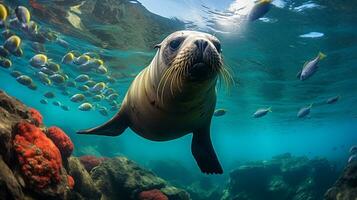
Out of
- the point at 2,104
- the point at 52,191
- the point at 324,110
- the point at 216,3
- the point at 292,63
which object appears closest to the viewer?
the point at 52,191

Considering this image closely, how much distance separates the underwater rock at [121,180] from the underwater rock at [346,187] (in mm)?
4185

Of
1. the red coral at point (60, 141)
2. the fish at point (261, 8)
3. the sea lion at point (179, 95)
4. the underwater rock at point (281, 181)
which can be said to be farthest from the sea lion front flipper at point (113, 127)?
the underwater rock at point (281, 181)

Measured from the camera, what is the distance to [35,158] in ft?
12.4

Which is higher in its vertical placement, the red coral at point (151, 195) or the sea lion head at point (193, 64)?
the sea lion head at point (193, 64)

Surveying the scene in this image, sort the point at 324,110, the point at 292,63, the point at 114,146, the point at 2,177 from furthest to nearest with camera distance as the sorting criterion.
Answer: the point at 324,110
the point at 114,146
the point at 292,63
the point at 2,177

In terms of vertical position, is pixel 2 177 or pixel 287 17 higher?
pixel 2 177

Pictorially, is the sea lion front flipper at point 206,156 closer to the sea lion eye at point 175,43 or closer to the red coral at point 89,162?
the sea lion eye at point 175,43

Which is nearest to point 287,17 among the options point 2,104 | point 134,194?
point 134,194

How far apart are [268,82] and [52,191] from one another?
20.3 metres

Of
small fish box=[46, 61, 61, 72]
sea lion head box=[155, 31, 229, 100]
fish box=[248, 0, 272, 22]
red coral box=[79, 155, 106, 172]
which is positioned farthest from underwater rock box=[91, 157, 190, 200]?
small fish box=[46, 61, 61, 72]

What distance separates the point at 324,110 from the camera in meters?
34.3

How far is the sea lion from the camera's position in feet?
10.4

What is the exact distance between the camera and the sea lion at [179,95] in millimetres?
3166

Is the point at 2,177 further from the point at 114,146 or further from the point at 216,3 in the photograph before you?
Result: the point at 114,146
